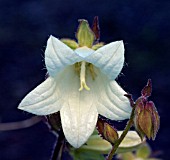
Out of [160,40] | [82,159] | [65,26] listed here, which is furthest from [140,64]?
[82,159]

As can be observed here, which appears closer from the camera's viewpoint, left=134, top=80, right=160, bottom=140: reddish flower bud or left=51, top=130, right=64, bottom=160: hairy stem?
left=134, top=80, right=160, bottom=140: reddish flower bud

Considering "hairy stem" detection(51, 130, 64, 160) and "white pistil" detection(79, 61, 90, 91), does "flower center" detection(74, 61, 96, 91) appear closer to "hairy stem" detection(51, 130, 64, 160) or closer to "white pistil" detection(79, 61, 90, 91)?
"white pistil" detection(79, 61, 90, 91)

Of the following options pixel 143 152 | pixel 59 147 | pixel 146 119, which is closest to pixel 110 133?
pixel 146 119

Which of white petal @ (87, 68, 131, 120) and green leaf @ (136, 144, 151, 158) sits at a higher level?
white petal @ (87, 68, 131, 120)

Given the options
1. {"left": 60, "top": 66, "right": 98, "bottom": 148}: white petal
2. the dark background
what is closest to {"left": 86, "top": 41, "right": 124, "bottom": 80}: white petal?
{"left": 60, "top": 66, "right": 98, "bottom": 148}: white petal

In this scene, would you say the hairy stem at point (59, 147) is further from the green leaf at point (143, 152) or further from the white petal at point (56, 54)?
the green leaf at point (143, 152)

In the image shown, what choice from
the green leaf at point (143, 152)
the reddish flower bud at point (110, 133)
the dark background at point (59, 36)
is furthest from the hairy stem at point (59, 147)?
the dark background at point (59, 36)

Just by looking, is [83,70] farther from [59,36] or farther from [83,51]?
[59,36]
